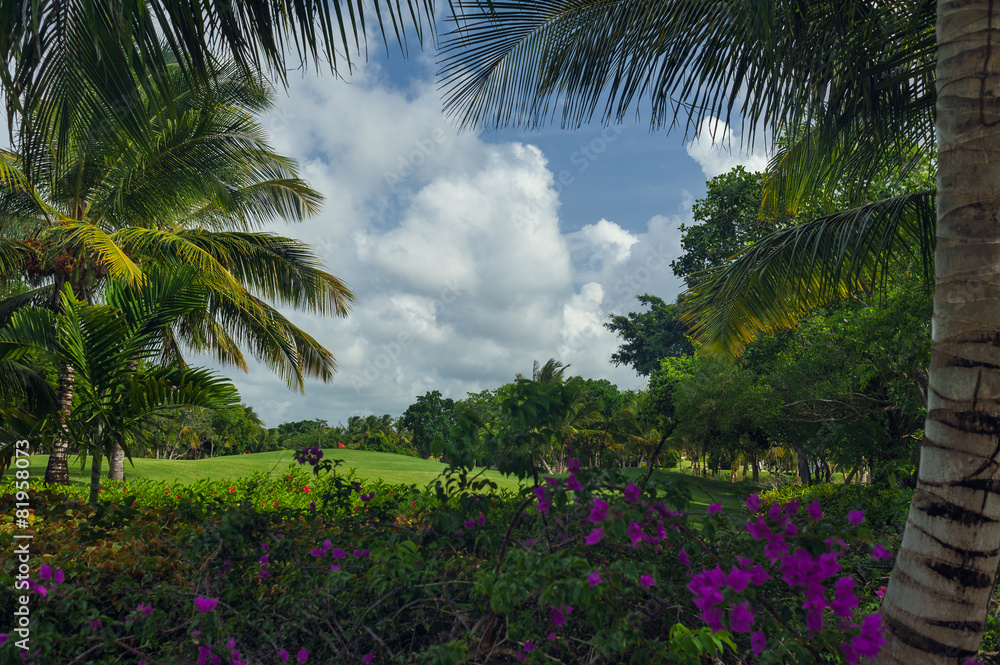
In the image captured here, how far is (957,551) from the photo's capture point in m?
2.14

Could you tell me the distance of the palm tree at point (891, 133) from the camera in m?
2.17

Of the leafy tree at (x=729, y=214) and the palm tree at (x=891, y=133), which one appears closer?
the palm tree at (x=891, y=133)

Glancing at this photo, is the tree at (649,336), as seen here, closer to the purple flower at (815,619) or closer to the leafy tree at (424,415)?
the leafy tree at (424,415)

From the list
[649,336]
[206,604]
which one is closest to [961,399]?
[206,604]

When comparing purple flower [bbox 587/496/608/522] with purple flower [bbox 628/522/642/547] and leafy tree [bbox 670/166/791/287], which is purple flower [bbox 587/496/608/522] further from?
leafy tree [bbox 670/166/791/287]

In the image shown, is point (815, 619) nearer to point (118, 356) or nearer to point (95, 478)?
point (95, 478)

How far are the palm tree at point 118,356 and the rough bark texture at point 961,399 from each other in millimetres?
5738

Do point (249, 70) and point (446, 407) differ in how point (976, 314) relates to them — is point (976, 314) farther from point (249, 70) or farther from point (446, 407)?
point (446, 407)

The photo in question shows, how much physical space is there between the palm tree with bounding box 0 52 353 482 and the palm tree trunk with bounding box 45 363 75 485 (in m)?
0.02

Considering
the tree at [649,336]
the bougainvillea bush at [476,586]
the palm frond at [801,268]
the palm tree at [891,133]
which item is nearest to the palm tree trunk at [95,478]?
the bougainvillea bush at [476,586]

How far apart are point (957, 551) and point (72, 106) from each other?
4765 mm

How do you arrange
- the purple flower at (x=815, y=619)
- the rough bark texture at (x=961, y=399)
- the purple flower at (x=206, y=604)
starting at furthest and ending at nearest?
the purple flower at (x=206, y=604), the rough bark texture at (x=961, y=399), the purple flower at (x=815, y=619)

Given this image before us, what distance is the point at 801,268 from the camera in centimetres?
525

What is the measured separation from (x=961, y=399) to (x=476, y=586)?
1.95 meters
